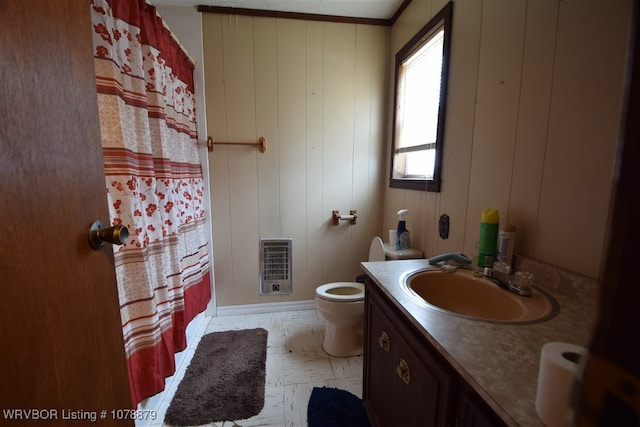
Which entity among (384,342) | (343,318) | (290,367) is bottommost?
(290,367)

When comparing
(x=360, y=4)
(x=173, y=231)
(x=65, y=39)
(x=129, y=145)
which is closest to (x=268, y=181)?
(x=173, y=231)

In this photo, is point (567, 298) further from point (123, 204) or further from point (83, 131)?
point (123, 204)

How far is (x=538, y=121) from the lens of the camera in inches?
36.1

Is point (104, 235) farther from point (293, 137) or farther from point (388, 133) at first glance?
point (388, 133)

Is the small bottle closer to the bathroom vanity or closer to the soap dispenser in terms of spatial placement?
the bathroom vanity

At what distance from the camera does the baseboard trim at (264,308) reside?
222 cm

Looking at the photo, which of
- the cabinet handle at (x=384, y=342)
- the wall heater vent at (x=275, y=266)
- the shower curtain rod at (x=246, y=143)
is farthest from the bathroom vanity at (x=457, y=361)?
the shower curtain rod at (x=246, y=143)

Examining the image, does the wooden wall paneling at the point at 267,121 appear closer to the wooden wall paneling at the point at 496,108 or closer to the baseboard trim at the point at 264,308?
the baseboard trim at the point at 264,308

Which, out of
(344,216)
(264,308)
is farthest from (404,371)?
(264,308)

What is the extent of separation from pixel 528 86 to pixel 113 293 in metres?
1.47

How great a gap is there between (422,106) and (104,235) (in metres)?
1.73

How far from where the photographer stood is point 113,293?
2.31 feet

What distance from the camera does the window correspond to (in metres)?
1.44

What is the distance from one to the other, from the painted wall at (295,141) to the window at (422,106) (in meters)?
0.23
